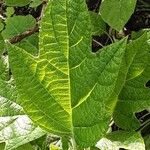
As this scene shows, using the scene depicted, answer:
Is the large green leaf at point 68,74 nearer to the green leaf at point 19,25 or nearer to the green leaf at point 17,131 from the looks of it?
the green leaf at point 17,131

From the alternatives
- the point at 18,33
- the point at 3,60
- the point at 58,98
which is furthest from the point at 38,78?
the point at 18,33

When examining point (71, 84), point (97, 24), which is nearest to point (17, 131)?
point (71, 84)

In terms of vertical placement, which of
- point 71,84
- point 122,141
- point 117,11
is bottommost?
point 122,141

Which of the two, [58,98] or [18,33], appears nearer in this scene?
[58,98]

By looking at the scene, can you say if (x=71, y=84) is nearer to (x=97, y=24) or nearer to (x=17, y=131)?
(x=17, y=131)

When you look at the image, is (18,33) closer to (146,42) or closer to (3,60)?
(3,60)

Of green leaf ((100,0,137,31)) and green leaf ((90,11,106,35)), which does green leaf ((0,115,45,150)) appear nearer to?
green leaf ((100,0,137,31))
